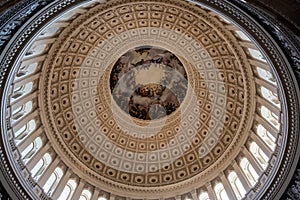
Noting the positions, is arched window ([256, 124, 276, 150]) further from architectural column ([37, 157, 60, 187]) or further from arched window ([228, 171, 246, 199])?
architectural column ([37, 157, 60, 187])

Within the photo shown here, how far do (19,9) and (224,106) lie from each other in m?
13.5

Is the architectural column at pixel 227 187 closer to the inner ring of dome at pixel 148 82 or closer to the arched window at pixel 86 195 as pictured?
the inner ring of dome at pixel 148 82

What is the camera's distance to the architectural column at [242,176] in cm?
1544

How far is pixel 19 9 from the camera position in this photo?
8523 mm

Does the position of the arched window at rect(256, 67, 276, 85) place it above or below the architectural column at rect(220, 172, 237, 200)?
above

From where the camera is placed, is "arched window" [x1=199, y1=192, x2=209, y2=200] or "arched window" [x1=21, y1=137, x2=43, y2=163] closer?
"arched window" [x1=21, y1=137, x2=43, y2=163]

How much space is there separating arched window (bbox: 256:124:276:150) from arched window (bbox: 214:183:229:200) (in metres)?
3.31

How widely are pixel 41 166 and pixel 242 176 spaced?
9.10 m

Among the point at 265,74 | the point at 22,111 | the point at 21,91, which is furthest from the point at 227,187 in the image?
the point at 21,91

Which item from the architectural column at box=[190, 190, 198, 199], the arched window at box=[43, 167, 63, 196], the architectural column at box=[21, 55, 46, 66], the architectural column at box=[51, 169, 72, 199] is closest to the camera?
the architectural column at box=[21, 55, 46, 66]

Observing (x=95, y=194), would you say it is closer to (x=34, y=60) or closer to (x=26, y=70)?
(x=26, y=70)

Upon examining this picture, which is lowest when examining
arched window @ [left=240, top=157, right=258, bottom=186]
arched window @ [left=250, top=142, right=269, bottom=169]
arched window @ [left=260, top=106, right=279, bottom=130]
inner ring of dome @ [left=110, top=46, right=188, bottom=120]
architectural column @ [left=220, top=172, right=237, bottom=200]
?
architectural column @ [left=220, top=172, right=237, bottom=200]

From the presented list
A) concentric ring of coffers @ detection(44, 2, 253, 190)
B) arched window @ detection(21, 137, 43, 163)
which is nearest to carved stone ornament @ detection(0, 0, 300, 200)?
concentric ring of coffers @ detection(44, 2, 253, 190)

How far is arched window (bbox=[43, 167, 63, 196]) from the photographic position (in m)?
15.8
